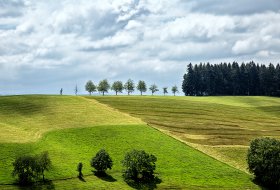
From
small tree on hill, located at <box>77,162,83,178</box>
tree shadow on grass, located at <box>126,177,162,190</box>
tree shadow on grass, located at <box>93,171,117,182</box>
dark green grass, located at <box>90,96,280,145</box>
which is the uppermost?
dark green grass, located at <box>90,96,280,145</box>

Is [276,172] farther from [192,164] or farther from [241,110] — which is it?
[241,110]

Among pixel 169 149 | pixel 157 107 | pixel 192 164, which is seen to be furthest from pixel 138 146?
pixel 157 107

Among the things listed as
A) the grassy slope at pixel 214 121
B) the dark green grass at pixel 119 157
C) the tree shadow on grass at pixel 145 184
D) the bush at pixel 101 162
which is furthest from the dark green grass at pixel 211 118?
the bush at pixel 101 162

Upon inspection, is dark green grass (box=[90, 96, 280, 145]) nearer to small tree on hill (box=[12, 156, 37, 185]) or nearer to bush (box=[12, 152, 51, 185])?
bush (box=[12, 152, 51, 185])

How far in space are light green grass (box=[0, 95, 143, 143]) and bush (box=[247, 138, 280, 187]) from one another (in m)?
35.4

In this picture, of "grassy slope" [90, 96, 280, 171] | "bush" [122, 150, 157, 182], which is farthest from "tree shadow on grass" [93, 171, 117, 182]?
"grassy slope" [90, 96, 280, 171]

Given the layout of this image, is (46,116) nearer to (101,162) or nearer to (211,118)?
(101,162)

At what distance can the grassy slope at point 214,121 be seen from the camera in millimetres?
97188

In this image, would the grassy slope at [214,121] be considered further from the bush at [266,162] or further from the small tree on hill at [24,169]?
the small tree on hill at [24,169]

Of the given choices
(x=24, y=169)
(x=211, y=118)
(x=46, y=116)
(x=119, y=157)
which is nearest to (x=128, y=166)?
(x=119, y=157)

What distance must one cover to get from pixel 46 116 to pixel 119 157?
110 ft

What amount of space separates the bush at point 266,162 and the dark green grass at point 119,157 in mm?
2718

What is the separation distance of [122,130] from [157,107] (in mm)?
41505

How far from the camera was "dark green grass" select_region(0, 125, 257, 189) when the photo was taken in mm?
74625
